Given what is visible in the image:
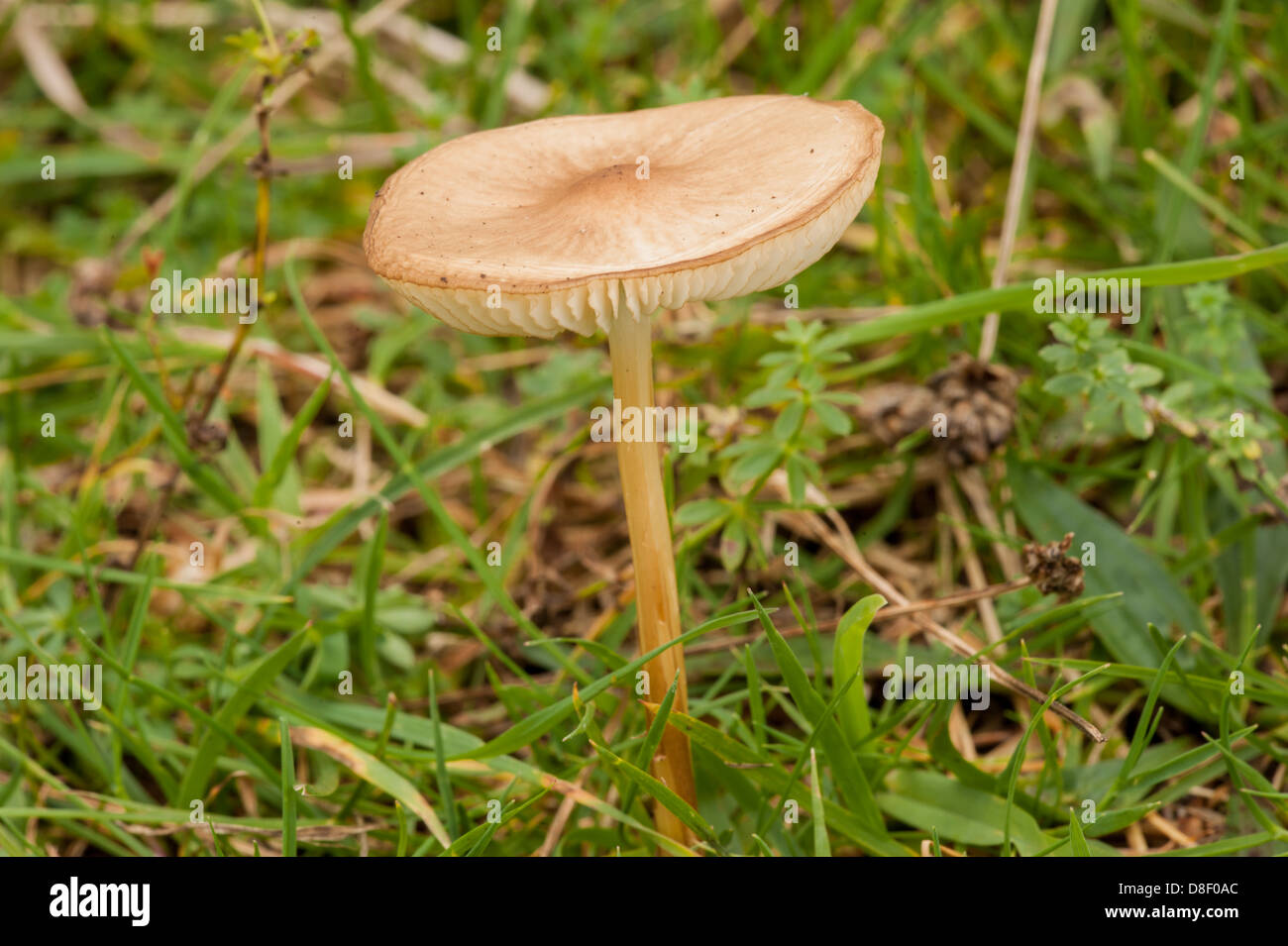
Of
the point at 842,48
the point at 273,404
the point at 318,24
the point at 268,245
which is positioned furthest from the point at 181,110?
the point at 842,48

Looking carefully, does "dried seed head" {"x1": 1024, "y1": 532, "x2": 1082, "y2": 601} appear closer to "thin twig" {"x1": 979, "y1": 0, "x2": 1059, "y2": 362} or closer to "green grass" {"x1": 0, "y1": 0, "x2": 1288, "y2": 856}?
"green grass" {"x1": 0, "y1": 0, "x2": 1288, "y2": 856}

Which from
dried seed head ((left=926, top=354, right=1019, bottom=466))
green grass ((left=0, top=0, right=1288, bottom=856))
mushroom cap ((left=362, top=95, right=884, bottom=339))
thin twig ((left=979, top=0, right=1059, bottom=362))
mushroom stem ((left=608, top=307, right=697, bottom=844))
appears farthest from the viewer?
thin twig ((left=979, top=0, right=1059, bottom=362))

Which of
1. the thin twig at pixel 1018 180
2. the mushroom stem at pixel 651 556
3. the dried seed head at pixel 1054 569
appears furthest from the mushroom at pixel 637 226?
the thin twig at pixel 1018 180

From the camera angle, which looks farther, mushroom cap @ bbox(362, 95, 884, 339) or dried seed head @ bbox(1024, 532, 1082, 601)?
dried seed head @ bbox(1024, 532, 1082, 601)

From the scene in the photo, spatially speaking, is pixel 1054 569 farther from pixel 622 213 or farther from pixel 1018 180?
pixel 1018 180

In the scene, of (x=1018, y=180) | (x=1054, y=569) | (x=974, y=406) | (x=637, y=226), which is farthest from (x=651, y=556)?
(x=1018, y=180)

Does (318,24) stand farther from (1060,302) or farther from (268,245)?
(1060,302)

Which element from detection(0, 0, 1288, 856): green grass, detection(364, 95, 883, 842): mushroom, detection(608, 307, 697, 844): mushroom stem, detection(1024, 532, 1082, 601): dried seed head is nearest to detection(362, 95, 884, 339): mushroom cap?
detection(364, 95, 883, 842): mushroom
